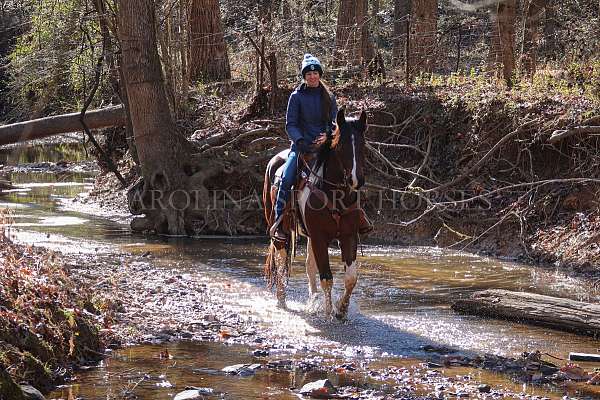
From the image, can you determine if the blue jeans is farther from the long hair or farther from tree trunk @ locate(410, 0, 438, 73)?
tree trunk @ locate(410, 0, 438, 73)

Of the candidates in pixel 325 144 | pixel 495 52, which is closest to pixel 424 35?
pixel 495 52

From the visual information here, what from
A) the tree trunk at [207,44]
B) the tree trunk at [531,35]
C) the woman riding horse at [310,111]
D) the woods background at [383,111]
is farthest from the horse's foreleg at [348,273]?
the tree trunk at [207,44]

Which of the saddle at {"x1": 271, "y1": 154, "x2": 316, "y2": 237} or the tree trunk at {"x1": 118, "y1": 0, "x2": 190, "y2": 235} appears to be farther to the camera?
the tree trunk at {"x1": 118, "y1": 0, "x2": 190, "y2": 235}

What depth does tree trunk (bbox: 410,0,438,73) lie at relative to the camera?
2202 cm

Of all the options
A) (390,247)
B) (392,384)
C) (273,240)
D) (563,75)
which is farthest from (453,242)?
(392,384)

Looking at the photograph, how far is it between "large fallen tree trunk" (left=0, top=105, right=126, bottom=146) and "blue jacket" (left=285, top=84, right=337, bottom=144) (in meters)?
13.4

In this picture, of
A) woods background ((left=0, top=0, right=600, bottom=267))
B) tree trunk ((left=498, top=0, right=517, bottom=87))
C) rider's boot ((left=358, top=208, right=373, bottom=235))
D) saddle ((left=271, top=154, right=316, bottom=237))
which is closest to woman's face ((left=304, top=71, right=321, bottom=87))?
saddle ((left=271, top=154, right=316, bottom=237))

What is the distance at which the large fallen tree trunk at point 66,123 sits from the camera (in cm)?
2345

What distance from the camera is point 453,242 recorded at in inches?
647

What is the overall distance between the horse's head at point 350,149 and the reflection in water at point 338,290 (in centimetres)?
166

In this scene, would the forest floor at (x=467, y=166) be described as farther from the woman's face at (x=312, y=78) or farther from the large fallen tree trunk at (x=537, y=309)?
the woman's face at (x=312, y=78)

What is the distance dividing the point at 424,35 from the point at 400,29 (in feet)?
10.0

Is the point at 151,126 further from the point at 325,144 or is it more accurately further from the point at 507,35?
the point at 325,144

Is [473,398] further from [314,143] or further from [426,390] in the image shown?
[314,143]
